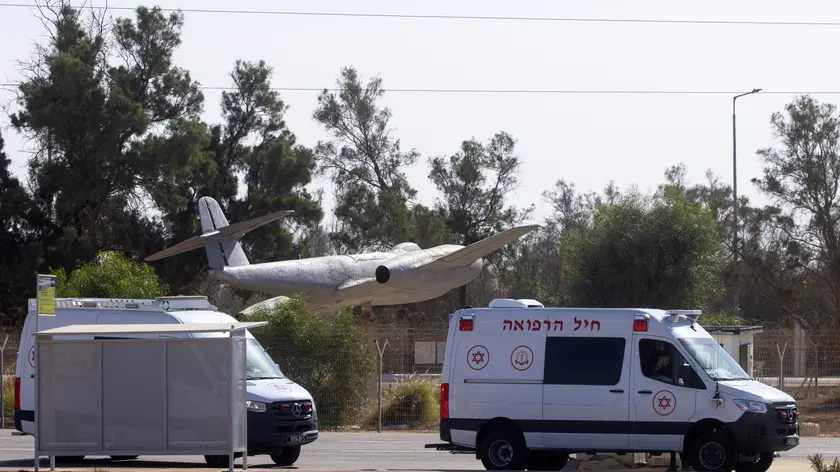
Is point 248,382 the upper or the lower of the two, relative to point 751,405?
upper

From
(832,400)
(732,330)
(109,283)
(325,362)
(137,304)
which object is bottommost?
(832,400)

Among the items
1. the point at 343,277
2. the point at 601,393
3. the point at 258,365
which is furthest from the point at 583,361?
the point at 343,277

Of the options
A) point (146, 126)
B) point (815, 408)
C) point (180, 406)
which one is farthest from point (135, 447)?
point (146, 126)

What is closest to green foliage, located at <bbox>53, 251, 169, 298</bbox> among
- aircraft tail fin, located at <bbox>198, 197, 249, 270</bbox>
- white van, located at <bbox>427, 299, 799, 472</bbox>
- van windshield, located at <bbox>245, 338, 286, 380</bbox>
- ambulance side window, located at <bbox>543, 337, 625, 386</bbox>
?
aircraft tail fin, located at <bbox>198, 197, 249, 270</bbox>

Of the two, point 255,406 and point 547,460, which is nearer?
point 547,460

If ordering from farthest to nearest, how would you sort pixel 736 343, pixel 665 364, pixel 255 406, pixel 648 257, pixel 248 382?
pixel 648 257 < pixel 736 343 < pixel 248 382 < pixel 255 406 < pixel 665 364

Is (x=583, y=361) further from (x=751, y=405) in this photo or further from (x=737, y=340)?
(x=737, y=340)

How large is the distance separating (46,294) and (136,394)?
13.8ft

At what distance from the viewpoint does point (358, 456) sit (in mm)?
17672

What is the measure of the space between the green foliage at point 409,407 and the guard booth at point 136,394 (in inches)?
480

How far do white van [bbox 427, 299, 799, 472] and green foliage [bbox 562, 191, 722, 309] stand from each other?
25.7 metres

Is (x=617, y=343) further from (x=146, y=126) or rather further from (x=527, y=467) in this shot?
(x=146, y=126)

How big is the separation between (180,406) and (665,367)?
607 centimetres

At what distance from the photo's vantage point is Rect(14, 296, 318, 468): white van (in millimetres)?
15430
